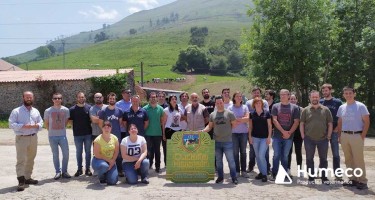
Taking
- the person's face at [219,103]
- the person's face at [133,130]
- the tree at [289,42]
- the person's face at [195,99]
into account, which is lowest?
the person's face at [133,130]

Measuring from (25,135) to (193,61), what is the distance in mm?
77236

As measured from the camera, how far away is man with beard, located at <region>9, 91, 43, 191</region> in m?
8.31

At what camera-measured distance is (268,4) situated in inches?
1045

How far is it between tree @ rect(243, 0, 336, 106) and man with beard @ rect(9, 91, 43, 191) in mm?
19410

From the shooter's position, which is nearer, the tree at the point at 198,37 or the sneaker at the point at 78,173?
the sneaker at the point at 78,173

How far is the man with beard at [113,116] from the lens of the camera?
9109 millimetres

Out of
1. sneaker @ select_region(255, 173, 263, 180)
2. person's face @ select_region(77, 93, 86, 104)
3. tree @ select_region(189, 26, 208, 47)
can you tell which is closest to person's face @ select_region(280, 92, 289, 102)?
sneaker @ select_region(255, 173, 263, 180)

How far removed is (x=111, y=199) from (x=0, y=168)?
188 inches

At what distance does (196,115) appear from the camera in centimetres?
935

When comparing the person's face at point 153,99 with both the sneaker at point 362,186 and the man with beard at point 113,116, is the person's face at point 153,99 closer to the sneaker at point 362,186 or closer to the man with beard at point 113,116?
the man with beard at point 113,116

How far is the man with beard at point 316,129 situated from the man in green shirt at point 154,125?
10.9ft

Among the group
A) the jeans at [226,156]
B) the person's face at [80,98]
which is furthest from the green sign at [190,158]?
the person's face at [80,98]

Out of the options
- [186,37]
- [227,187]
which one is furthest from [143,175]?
[186,37]

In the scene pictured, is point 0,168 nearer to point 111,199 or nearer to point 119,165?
point 119,165
